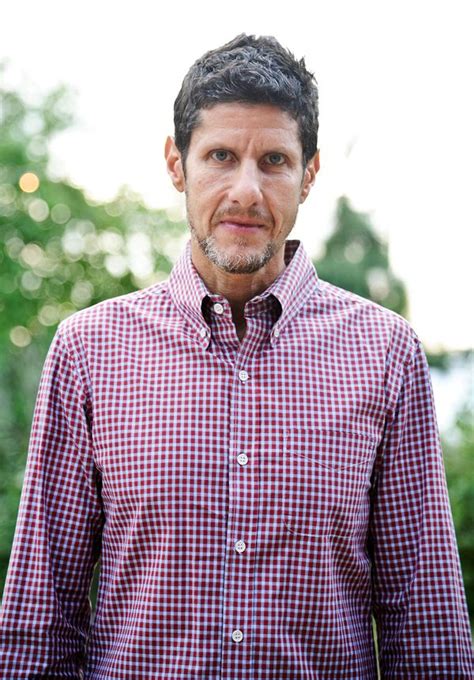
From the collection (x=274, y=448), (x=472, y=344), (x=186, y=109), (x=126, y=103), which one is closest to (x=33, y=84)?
(x=126, y=103)

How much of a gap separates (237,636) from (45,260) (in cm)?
649

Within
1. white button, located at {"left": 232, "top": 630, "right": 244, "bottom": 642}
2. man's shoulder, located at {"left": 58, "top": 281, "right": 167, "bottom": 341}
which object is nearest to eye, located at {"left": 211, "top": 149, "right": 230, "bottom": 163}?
man's shoulder, located at {"left": 58, "top": 281, "right": 167, "bottom": 341}

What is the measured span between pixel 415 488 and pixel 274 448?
34 centimetres

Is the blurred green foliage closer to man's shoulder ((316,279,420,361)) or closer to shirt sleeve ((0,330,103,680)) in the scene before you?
man's shoulder ((316,279,420,361))

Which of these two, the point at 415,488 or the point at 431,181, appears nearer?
the point at 415,488

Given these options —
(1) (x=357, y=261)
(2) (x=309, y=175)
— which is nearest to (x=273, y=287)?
(2) (x=309, y=175)

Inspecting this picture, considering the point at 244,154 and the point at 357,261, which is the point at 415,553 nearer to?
the point at 244,154

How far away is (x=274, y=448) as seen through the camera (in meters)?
1.74

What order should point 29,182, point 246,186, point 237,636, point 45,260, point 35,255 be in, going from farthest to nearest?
point 45,260, point 35,255, point 29,182, point 246,186, point 237,636

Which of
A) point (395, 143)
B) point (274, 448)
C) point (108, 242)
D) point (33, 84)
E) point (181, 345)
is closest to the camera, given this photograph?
point (274, 448)

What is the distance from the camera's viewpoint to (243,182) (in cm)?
176

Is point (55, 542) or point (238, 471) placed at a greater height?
point (238, 471)

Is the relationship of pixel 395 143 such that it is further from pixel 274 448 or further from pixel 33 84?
pixel 274 448

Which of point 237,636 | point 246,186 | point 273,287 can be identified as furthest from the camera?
point 273,287
